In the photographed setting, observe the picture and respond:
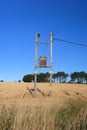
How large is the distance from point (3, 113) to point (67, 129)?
1.79 m

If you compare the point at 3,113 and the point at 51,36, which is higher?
the point at 51,36

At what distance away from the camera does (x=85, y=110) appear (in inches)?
413

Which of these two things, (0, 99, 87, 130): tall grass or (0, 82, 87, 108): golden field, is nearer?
(0, 99, 87, 130): tall grass

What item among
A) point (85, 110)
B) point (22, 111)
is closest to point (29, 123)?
point (22, 111)

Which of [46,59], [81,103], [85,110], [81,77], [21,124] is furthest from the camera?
[81,77]

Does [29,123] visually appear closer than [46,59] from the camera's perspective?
Yes

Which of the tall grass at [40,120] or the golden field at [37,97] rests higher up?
the golden field at [37,97]

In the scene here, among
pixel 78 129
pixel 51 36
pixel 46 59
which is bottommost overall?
pixel 78 129

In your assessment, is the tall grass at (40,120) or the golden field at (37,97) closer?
the tall grass at (40,120)

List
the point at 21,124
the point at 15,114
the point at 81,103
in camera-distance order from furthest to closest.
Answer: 1. the point at 81,103
2. the point at 15,114
3. the point at 21,124

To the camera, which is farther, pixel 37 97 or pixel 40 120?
pixel 37 97

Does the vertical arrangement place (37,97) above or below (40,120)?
above

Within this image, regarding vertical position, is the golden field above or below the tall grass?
above

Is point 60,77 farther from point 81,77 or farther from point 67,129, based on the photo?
point 67,129
